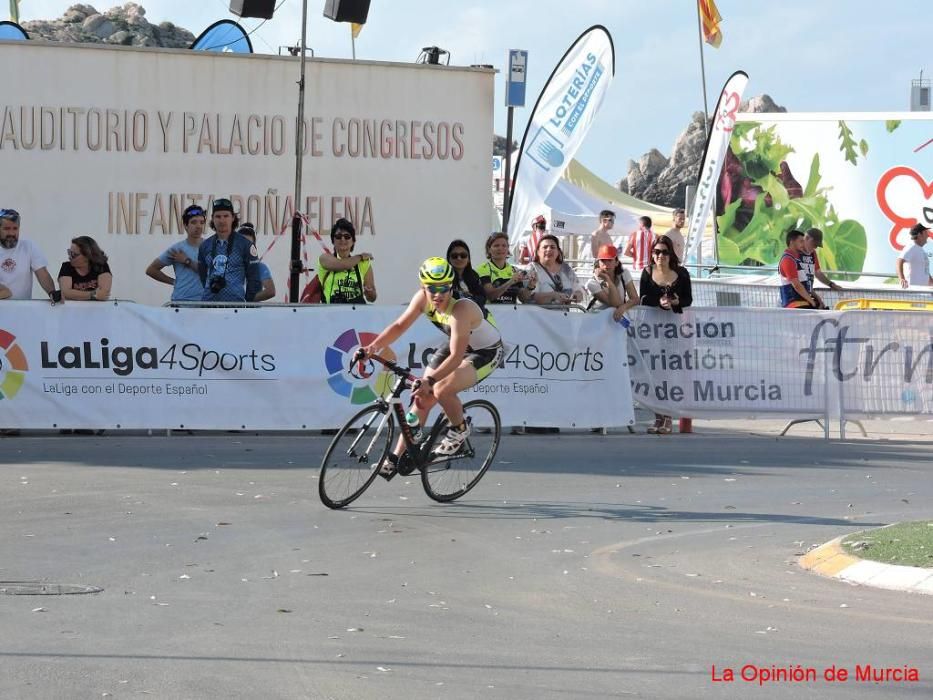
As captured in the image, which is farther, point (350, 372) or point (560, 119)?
point (560, 119)

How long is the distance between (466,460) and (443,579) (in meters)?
3.17

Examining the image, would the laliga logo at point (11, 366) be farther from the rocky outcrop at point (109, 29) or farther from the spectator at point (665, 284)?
the rocky outcrop at point (109, 29)

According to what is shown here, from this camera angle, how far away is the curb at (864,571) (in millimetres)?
8773

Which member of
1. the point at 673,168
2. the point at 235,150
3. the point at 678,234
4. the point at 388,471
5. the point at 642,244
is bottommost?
the point at 388,471

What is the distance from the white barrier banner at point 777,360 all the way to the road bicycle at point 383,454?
17.9ft

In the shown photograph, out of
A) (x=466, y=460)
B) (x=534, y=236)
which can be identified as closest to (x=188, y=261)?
(x=466, y=460)

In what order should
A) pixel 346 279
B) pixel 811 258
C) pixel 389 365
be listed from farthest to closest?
pixel 811 258, pixel 346 279, pixel 389 365

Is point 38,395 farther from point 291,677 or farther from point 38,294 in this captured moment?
point 291,677

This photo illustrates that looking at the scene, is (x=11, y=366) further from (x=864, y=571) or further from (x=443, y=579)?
(x=864, y=571)

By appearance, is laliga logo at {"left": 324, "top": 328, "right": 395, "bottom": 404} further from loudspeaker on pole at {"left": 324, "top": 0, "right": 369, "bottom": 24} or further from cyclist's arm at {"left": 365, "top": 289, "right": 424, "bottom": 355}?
loudspeaker on pole at {"left": 324, "top": 0, "right": 369, "bottom": 24}

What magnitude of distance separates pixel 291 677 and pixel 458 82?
16.1 m

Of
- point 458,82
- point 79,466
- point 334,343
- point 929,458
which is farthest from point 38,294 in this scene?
point 929,458

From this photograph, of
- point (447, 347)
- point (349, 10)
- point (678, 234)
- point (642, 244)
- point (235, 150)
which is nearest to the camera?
point (447, 347)

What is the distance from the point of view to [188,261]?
53.1ft
